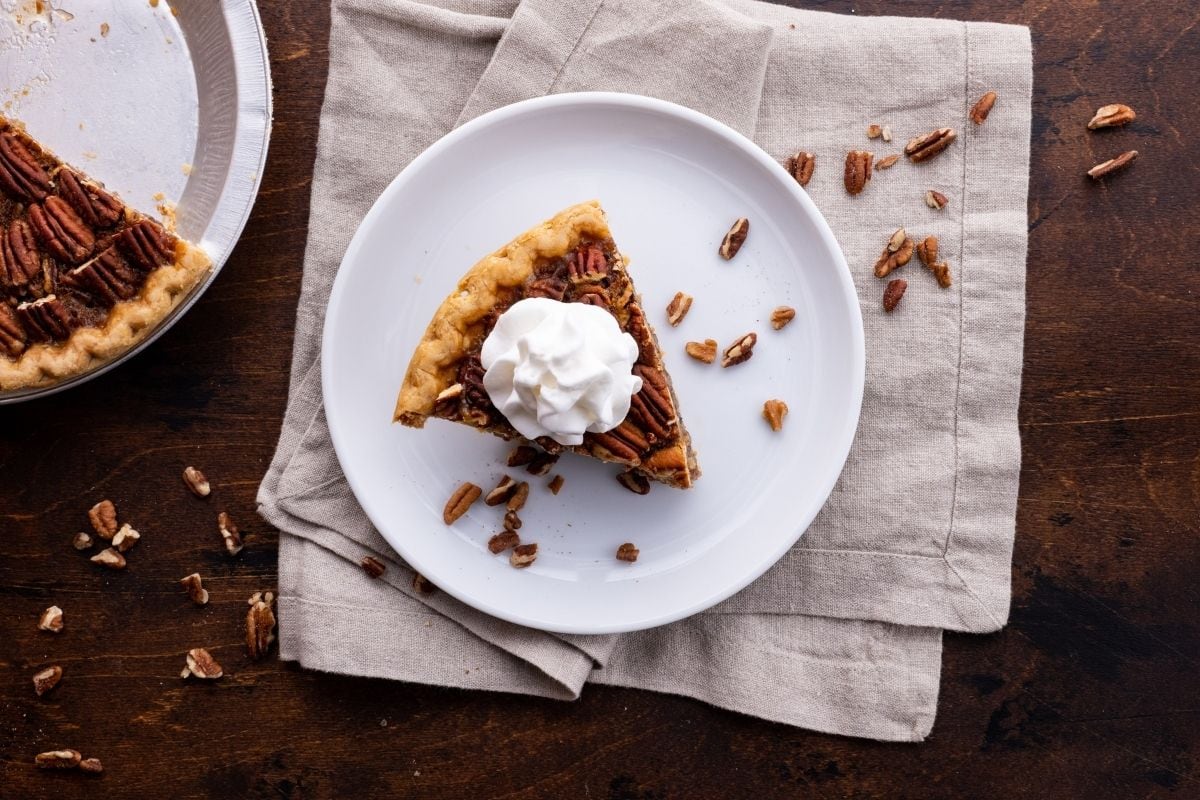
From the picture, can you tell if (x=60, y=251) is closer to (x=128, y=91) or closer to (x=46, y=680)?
(x=128, y=91)

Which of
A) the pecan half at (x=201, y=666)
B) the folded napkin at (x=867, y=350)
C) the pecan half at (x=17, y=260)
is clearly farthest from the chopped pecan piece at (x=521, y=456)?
the pecan half at (x=17, y=260)

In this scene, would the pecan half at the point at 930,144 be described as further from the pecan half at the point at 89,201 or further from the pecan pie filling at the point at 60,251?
the pecan half at the point at 89,201

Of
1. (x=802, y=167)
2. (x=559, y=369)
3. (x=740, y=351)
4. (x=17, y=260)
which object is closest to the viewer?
(x=559, y=369)

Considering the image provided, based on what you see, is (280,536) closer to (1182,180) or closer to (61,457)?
(61,457)

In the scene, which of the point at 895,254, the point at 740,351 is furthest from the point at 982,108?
the point at 740,351

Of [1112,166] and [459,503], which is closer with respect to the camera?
[459,503]

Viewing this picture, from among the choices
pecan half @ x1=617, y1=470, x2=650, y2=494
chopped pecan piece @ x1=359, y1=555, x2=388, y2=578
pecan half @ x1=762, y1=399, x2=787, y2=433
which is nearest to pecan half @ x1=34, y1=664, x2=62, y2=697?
chopped pecan piece @ x1=359, y1=555, x2=388, y2=578

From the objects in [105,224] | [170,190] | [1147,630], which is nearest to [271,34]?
[170,190]
